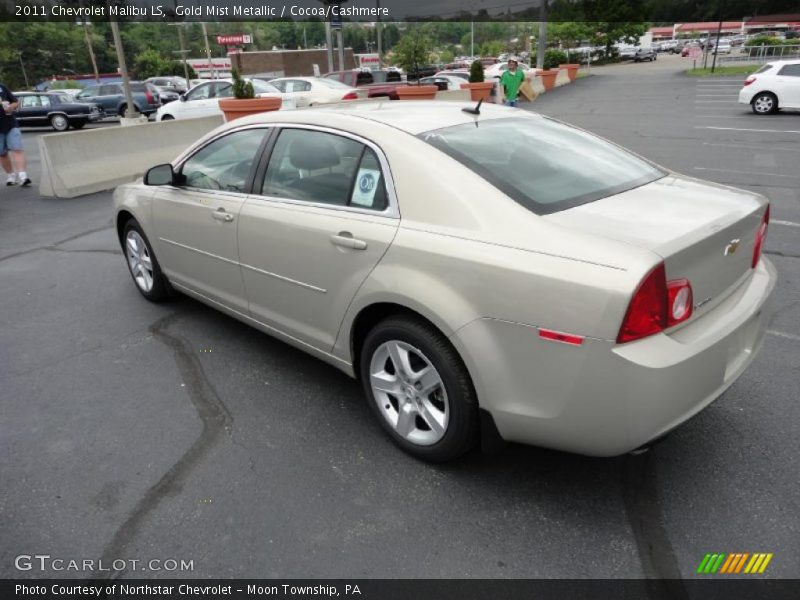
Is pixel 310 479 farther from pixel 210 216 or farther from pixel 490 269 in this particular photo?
pixel 210 216

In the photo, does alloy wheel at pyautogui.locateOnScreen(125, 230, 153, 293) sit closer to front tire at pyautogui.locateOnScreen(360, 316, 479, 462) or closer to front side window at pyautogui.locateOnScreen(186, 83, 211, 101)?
front tire at pyautogui.locateOnScreen(360, 316, 479, 462)

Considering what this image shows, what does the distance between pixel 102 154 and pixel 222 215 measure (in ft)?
25.6

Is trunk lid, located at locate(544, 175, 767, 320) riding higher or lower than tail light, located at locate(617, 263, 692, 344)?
higher

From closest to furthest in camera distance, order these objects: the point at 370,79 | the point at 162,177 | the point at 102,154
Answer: the point at 162,177 → the point at 102,154 → the point at 370,79

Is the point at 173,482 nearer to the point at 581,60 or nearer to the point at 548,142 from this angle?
the point at 548,142

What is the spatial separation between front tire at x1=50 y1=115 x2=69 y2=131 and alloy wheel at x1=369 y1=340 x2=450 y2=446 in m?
23.9

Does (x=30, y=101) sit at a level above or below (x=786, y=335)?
above

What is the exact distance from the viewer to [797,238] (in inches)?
231

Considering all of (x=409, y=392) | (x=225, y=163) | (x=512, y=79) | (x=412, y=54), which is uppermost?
(x=412, y=54)

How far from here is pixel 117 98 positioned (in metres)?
25.9

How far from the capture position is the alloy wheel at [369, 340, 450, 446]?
2666mm

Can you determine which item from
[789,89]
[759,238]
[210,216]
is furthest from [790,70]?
[210,216]

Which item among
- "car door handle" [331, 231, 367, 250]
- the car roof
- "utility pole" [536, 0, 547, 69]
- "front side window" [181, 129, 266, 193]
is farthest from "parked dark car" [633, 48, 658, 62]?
"car door handle" [331, 231, 367, 250]
